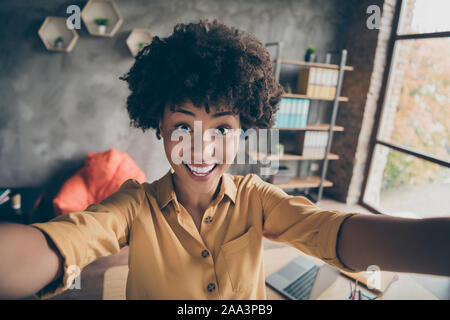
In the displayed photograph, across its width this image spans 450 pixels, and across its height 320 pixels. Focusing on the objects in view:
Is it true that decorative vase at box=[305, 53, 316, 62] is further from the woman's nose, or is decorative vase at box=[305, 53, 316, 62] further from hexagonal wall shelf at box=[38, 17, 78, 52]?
the woman's nose

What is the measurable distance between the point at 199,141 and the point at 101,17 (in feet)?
9.52

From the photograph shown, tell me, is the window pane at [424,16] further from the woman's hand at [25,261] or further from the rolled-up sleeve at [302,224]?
the woman's hand at [25,261]

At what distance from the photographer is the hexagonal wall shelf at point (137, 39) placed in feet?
9.82

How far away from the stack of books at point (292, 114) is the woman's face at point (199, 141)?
2685 millimetres

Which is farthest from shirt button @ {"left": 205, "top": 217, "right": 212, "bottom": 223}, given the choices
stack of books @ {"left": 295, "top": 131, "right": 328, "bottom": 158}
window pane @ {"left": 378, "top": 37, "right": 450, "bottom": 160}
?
window pane @ {"left": 378, "top": 37, "right": 450, "bottom": 160}

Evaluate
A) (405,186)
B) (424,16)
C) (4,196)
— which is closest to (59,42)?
(4,196)

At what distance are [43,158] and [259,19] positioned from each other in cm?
318

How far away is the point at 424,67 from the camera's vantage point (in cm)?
329

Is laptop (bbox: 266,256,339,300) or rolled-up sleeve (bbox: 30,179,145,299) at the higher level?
rolled-up sleeve (bbox: 30,179,145,299)

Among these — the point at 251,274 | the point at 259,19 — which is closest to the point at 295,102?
the point at 259,19

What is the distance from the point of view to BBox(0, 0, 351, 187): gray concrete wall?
2.78m

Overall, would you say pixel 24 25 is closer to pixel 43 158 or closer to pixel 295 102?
pixel 43 158

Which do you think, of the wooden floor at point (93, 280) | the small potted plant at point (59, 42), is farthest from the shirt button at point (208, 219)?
the small potted plant at point (59, 42)

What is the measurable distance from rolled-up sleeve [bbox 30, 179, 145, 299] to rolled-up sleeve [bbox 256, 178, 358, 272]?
42 cm
